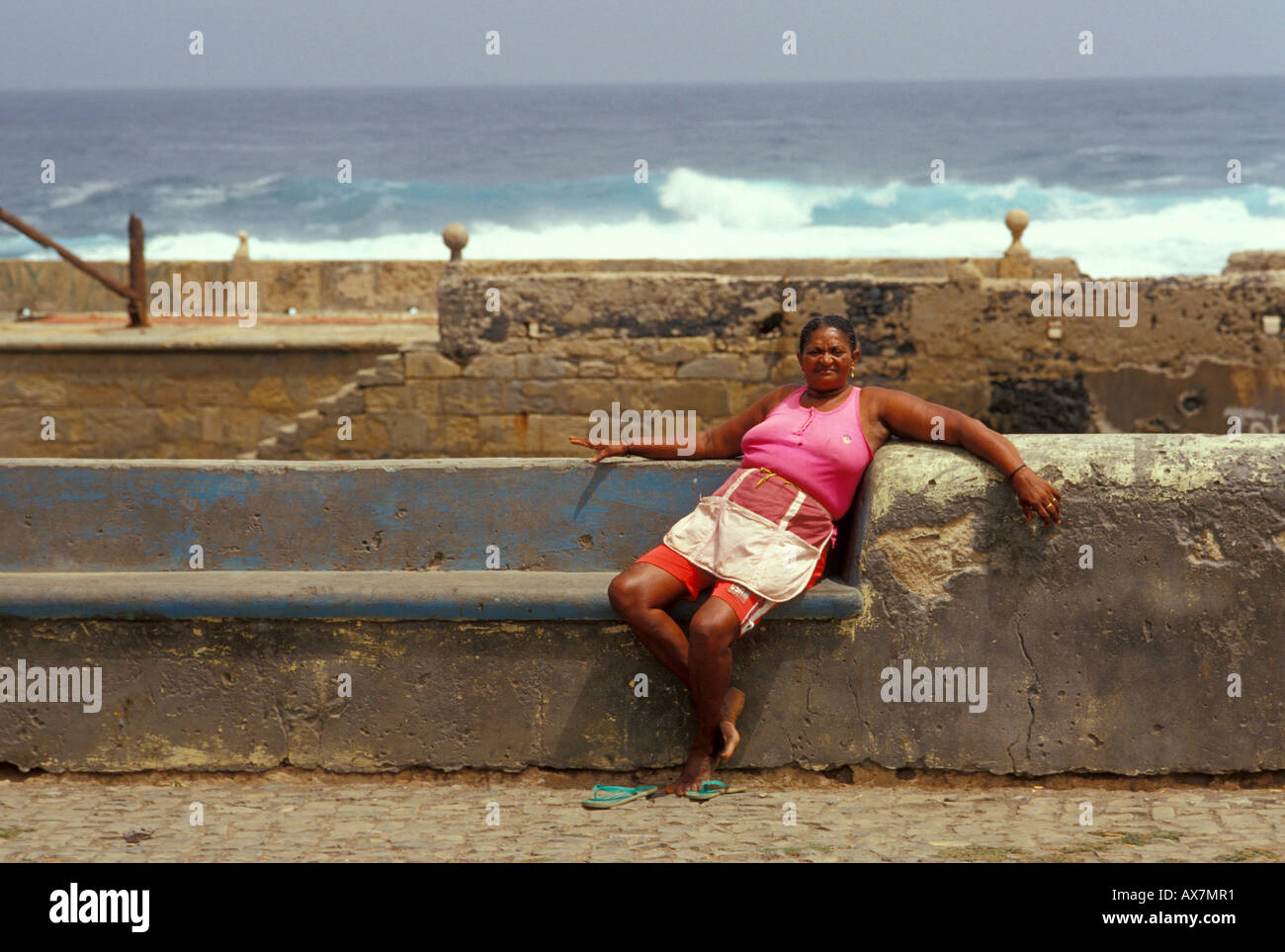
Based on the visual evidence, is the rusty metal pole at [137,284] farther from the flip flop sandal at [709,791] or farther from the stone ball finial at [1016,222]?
the flip flop sandal at [709,791]

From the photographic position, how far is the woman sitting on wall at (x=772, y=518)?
4.46 meters

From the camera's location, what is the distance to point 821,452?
15.5 feet

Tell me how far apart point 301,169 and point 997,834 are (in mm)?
70048

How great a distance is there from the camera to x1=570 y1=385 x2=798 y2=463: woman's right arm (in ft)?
16.8

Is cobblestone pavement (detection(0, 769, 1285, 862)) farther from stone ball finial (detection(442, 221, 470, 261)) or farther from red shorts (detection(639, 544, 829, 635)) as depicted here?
stone ball finial (detection(442, 221, 470, 261))

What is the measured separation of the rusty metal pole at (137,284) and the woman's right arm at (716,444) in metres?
10.4

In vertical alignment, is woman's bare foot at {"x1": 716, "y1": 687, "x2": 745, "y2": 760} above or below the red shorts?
below

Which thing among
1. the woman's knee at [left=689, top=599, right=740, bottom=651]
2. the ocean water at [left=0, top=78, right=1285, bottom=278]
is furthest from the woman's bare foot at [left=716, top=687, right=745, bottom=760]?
the ocean water at [left=0, top=78, right=1285, bottom=278]

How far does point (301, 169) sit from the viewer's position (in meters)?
70.5

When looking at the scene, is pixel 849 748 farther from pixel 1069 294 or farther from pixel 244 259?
pixel 244 259

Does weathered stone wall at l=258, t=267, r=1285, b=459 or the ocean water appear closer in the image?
weathered stone wall at l=258, t=267, r=1285, b=459

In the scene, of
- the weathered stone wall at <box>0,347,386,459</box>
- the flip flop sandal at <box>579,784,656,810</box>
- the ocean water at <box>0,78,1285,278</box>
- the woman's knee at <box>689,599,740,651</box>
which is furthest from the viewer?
the ocean water at <box>0,78,1285,278</box>

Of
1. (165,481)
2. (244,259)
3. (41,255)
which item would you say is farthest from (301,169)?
(165,481)

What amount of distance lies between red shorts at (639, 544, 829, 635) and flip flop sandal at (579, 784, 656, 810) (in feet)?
1.86
